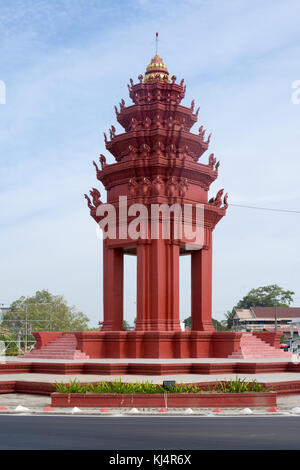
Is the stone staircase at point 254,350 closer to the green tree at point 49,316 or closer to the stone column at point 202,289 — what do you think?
the stone column at point 202,289

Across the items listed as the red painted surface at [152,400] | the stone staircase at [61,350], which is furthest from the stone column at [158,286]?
the red painted surface at [152,400]

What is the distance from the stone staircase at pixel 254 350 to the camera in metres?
27.2

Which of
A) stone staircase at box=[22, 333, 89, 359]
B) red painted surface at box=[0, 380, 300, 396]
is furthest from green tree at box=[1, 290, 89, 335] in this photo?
red painted surface at box=[0, 380, 300, 396]

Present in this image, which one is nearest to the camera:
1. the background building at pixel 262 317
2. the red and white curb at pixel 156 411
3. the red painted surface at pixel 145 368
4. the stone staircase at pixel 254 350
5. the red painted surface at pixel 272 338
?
the red and white curb at pixel 156 411

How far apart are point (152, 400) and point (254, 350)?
513 inches

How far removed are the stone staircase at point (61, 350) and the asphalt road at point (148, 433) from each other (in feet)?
A: 41.2

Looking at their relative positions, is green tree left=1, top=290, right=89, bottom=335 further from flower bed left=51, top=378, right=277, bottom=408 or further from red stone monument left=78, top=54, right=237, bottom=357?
flower bed left=51, top=378, right=277, bottom=408

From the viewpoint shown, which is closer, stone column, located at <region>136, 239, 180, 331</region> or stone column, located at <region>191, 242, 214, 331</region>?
stone column, located at <region>136, 239, 180, 331</region>

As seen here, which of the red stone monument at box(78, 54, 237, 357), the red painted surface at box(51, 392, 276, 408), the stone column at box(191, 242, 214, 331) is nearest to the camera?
the red painted surface at box(51, 392, 276, 408)

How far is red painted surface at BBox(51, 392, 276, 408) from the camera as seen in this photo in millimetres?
16234

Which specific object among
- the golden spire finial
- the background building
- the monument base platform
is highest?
the golden spire finial

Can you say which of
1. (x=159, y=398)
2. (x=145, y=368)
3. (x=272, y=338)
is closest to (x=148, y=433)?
(x=159, y=398)

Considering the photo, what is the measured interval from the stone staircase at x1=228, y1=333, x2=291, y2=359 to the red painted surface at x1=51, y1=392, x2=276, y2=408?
10728 mm
